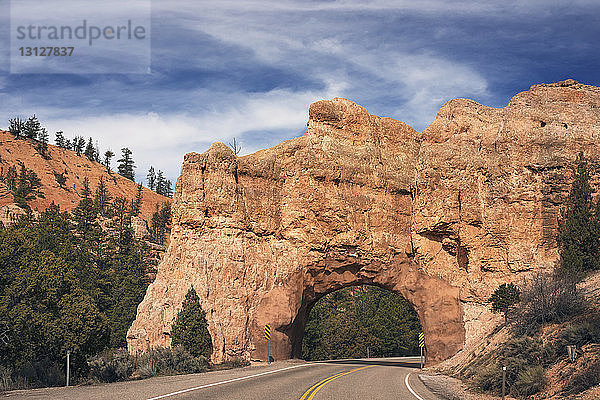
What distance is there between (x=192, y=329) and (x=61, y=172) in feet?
363

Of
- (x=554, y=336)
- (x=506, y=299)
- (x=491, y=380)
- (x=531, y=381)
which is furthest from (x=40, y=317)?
(x=506, y=299)

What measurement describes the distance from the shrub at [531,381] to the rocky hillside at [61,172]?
4047 inches

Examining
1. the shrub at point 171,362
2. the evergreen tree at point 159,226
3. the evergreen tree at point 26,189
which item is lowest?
the shrub at point 171,362

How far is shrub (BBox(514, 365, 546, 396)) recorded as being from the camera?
666 inches

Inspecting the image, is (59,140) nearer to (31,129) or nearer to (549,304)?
(31,129)

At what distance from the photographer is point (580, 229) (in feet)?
108

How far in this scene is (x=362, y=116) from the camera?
143ft

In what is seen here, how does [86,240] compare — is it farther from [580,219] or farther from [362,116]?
[580,219]

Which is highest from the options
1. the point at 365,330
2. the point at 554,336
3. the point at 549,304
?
the point at 549,304

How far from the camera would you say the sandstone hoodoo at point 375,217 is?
37.0 m

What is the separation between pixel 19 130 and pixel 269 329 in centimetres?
12681

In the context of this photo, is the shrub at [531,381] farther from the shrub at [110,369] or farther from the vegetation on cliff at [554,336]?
the shrub at [110,369]

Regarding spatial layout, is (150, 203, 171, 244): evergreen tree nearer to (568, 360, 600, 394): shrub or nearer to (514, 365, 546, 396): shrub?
(514, 365, 546, 396): shrub

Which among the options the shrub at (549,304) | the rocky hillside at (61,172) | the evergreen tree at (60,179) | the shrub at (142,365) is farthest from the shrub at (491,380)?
the evergreen tree at (60,179)
